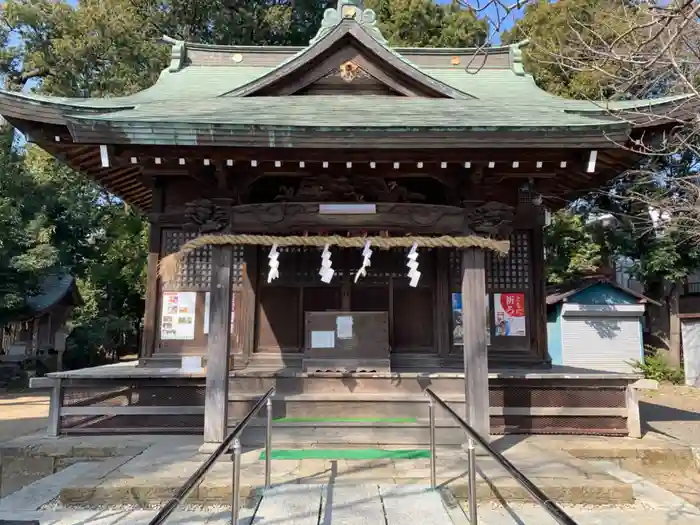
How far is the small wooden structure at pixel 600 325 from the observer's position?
1797 centimetres

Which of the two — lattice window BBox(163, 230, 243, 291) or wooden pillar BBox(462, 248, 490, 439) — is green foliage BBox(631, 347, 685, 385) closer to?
wooden pillar BBox(462, 248, 490, 439)

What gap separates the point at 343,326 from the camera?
754 centimetres

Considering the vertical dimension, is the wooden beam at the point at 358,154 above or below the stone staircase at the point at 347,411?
above

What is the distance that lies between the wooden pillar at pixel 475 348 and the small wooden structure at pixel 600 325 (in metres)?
13.1

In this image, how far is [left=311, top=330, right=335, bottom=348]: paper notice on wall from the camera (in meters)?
7.45

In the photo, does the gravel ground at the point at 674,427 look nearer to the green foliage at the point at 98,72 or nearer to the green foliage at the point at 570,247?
the green foliage at the point at 570,247

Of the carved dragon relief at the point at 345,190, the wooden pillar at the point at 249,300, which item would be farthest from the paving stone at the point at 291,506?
the carved dragon relief at the point at 345,190

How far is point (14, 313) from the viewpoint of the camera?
16.6 metres

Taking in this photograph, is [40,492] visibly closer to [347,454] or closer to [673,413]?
[347,454]

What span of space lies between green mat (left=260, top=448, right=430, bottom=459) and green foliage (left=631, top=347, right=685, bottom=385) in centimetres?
1416

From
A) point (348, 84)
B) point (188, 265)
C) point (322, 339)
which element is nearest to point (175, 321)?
point (188, 265)

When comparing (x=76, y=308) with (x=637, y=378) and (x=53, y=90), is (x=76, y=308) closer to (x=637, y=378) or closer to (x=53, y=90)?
(x=53, y=90)

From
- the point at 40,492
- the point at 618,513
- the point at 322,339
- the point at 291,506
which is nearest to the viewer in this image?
the point at 291,506

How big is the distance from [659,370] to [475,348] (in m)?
14.6
